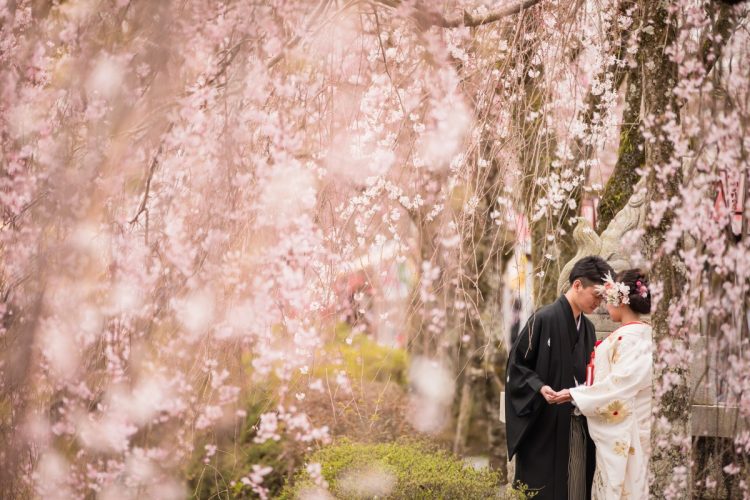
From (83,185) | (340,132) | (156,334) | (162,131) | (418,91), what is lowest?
(156,334)

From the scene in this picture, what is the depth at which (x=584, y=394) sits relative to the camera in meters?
4.32

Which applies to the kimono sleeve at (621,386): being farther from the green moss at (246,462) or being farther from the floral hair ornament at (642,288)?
the green moss at (246,462)

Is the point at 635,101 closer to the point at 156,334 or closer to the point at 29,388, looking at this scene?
the point at 156,334

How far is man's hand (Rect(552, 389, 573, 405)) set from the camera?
4414 millimetres

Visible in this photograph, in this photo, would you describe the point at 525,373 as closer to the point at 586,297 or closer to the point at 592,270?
the point at 586,297

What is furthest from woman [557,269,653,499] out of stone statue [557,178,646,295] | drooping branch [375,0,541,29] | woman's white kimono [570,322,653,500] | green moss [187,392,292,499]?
green moss [187,392,292,499]

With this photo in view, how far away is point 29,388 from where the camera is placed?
350 cm

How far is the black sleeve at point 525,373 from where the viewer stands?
460cm

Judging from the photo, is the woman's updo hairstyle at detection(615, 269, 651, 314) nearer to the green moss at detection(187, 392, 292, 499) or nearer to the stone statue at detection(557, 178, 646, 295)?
the stone statue at detection(557, 178, 646, 295)

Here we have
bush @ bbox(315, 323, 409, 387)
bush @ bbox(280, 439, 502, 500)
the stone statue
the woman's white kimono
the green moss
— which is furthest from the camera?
bush @ bbox(315, 323, 409, 387)

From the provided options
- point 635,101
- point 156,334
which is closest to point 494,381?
point 635,101

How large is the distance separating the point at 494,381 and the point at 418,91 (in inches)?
148

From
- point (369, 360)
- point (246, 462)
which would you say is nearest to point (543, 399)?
point (246, 462)

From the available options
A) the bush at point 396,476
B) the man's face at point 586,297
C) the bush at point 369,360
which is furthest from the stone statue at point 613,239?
the bush at point 369,360
